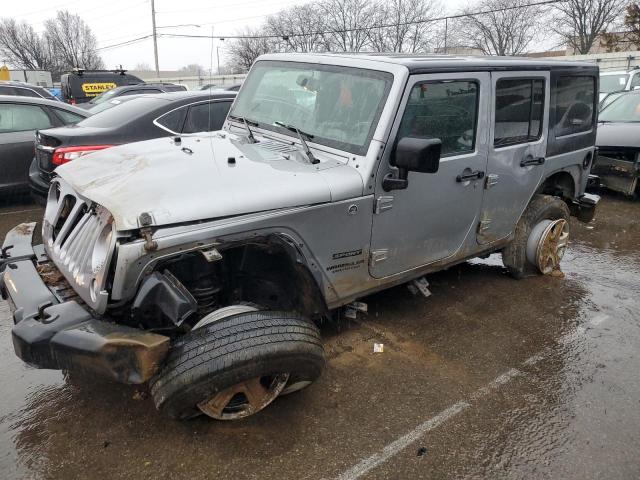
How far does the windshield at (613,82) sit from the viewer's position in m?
12.3

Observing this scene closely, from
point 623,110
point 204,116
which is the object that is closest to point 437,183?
point 204,116

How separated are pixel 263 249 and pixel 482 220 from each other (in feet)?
6.54

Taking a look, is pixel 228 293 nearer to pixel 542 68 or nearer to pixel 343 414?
pixel 343 414

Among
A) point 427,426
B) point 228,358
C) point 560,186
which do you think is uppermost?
point 560,186

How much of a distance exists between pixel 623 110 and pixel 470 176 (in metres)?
6.51

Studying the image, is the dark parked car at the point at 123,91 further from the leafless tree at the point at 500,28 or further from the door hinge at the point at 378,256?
the leafless tree at the point at 500,28

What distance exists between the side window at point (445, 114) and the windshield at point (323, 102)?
221 millimetres

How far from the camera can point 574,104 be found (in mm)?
4535

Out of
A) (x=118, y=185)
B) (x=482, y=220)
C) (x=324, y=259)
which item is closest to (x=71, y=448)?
(x=118, y=185)

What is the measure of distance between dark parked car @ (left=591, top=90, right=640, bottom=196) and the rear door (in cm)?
369

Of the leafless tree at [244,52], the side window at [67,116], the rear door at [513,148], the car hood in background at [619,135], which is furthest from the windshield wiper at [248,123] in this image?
the leafless tree at [244,52]

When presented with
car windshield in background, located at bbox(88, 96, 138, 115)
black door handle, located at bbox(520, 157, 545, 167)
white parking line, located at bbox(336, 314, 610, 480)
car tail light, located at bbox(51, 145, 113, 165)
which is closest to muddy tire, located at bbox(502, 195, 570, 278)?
black door handle, located at bbox(520, 157, 545, 167)

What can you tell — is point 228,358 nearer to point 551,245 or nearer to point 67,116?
point 551,245

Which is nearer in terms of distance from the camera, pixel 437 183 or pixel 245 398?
pixel 245 398
